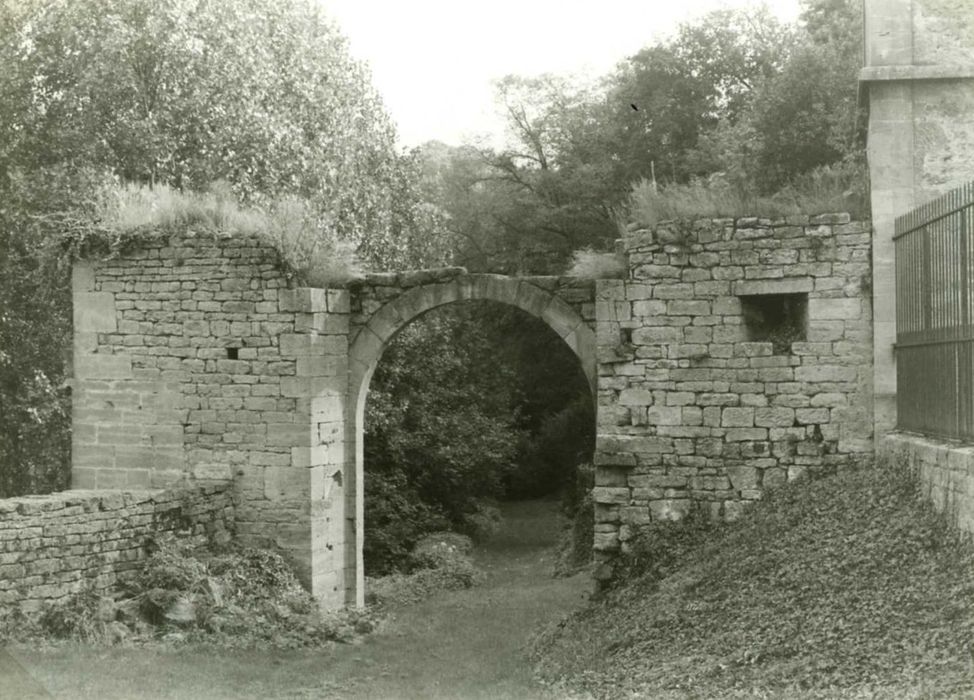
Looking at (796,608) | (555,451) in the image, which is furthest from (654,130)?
(796,608)

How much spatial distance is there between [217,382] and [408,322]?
204cm

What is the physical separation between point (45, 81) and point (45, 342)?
4215 mm

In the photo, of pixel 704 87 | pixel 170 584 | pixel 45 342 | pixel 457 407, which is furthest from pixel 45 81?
pixel 704 87

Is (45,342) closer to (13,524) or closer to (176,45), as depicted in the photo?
(176,45)

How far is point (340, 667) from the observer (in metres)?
9.00

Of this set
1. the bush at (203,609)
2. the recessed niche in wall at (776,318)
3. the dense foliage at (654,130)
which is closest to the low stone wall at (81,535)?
the bush at (203,609)

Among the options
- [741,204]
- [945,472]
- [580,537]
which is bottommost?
[580,537]

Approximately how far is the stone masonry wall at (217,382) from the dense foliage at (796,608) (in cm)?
316

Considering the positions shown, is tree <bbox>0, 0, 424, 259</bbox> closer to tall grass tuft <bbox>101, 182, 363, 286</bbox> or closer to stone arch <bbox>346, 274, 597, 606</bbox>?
tall grass tuft <bbox>101, 182, 363, 286</bbox>

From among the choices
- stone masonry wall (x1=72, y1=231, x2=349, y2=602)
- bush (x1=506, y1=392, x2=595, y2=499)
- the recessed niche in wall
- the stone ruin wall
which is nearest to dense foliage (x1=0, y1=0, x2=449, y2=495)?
stone masonry wall (x1=72, y1=231, x2=349, y2=602)

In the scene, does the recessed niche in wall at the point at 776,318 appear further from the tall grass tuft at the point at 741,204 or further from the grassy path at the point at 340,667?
the grassy path at the point at 340,667

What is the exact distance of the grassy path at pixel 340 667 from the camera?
7.61 meters

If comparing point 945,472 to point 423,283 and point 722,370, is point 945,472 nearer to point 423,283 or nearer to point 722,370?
point 722,370

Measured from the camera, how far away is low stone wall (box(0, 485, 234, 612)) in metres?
8.55
